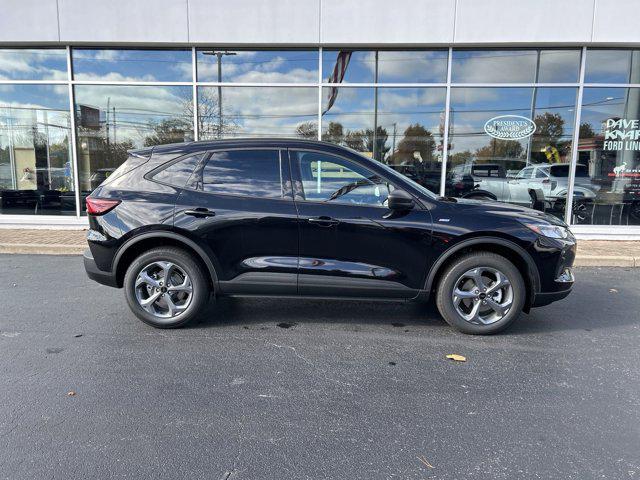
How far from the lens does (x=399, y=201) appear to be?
3.96 m

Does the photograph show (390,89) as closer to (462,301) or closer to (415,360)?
(462,301)

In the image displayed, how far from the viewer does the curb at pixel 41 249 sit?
26.0ft

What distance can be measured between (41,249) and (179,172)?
5275mm

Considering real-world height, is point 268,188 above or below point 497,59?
below

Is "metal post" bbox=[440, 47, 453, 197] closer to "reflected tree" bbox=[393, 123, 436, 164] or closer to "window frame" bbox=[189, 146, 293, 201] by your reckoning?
"reflected tree" bbox=[393, 123, 436, 164]

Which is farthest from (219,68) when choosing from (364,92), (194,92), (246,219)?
(246,219)

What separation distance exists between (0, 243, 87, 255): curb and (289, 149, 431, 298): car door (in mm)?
5578

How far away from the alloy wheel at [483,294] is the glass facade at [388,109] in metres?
5.81


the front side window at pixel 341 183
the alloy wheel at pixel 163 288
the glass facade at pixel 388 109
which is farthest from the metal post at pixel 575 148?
the alloy wheel at pixel 163 288

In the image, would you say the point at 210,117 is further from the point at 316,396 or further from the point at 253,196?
the point at 316,396

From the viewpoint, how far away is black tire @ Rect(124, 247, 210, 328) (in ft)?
13.9

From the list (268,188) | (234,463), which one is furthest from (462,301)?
(234,463)

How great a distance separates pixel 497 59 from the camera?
30.3 feet

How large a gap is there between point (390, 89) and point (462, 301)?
6612mm
